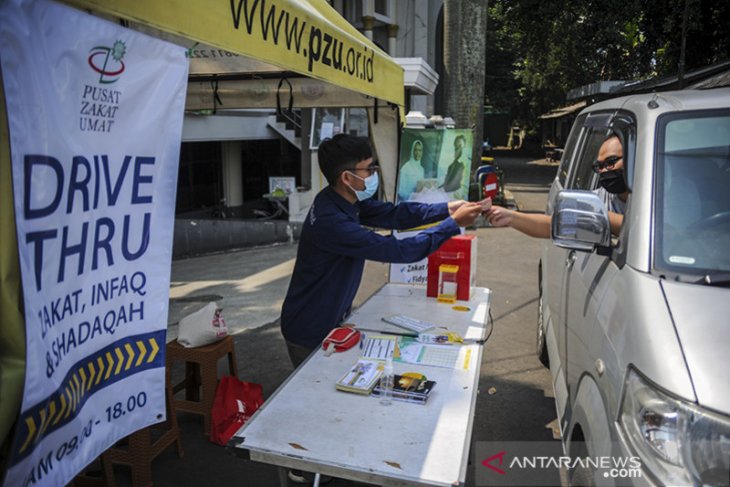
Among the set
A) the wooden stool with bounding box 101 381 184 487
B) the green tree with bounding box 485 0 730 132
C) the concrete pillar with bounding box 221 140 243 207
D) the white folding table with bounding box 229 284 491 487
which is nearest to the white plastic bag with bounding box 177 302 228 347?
the wooden stool with bounding box 101 381 184 487

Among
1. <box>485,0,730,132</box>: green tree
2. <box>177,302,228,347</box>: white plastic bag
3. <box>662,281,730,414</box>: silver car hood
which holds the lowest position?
<box>177,302,228,347</box>: white plastic bag

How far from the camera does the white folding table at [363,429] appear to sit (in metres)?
1.90

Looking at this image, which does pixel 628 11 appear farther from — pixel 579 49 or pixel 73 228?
pixel 73 228

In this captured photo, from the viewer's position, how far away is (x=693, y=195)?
91.7 inches

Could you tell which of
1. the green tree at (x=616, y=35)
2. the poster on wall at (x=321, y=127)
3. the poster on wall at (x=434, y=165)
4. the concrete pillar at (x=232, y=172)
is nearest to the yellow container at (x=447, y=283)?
the poster on wall at (x=434, y=165)

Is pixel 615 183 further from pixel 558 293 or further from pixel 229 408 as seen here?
pixel 229 408

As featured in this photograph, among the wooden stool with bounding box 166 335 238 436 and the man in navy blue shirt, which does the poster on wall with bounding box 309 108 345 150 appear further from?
the man in navy blue shirt

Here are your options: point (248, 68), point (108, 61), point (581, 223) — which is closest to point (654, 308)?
point (581, 223)

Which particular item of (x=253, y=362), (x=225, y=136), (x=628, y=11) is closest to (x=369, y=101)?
(x=253, y=362)

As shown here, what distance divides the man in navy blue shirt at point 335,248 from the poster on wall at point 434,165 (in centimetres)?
238

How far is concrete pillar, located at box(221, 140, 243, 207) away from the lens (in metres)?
14.9

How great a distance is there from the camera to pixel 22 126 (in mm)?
1430

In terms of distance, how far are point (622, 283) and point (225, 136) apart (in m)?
11.8

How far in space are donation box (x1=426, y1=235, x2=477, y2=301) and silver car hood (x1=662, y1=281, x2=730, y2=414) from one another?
1.83 metres
